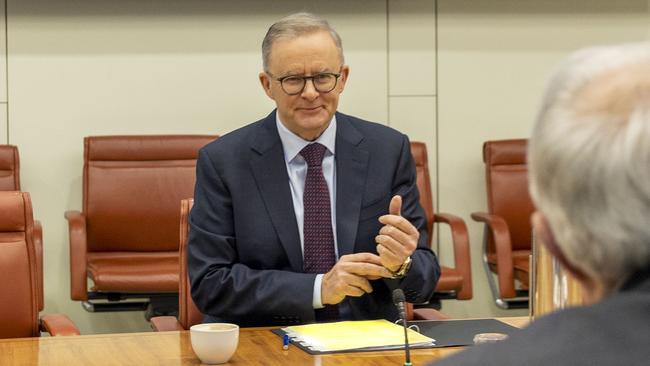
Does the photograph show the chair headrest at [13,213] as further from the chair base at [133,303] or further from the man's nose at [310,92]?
the chair base at [133,303]

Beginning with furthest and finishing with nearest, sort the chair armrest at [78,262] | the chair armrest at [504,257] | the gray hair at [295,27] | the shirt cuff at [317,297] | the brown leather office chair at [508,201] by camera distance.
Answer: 1. the brown leather office chair at [508,201]
2. the chair armrest at [504,257]
3. the chair armrest at [78,262]
4. the gray hair at [295,27]
5. the shirt cuff at [317,297]

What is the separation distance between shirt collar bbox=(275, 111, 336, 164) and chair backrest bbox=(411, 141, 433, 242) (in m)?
1.87

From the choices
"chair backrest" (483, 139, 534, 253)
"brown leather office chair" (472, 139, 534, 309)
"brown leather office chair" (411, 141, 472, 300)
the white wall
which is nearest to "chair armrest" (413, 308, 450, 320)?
"brown leather office chair" (411, 141, 472, 300)

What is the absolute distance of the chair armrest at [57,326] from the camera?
2.72m

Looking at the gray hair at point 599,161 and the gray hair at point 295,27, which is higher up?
the gray hair at point 295,27

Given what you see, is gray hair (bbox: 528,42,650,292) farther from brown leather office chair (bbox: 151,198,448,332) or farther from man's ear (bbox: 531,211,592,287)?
brown leather office chair (bbox: 151,198,448,332)

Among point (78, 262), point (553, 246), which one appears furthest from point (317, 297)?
point (78, 262)

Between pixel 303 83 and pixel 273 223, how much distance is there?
0.40 metres

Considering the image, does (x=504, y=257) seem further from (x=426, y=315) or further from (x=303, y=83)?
(x=303, y=83)

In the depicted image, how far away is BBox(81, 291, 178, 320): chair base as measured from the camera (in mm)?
4398

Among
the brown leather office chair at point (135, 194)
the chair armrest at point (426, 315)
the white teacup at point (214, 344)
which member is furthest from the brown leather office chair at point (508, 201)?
the white teacup at point (214, 344)

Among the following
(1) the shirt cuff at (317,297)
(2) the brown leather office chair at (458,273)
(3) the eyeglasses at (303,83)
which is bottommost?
(2) the brown leather office chair at (458,273)

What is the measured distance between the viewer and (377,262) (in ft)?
8.45

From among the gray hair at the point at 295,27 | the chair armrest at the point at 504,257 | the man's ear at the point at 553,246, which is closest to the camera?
the man's ear at the point at 553,246
